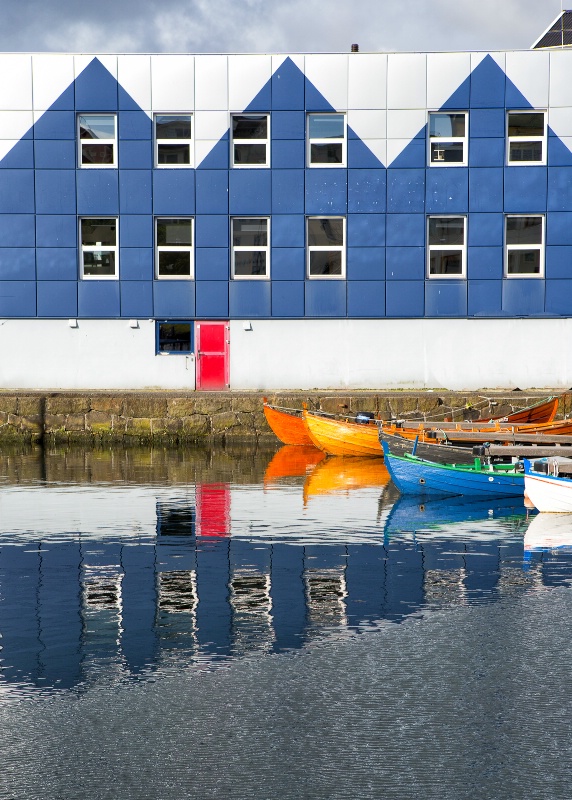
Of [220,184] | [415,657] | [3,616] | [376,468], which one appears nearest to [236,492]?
[376,468]

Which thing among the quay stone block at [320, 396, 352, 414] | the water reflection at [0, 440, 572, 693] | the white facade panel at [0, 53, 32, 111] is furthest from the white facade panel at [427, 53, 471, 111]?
the water reflection at [0, 440, 572, 693]

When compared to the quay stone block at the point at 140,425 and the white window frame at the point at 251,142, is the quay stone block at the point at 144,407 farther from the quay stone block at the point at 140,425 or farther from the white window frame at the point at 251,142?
the white window frame at the point at 251,142

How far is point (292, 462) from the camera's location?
1139 inches

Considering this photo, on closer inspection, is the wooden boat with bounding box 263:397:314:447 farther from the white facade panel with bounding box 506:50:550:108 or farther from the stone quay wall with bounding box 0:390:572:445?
the white facade panel with bounding box 506:50:550:108

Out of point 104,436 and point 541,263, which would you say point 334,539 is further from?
point 541,263

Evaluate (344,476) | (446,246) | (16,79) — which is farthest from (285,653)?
(16,79)

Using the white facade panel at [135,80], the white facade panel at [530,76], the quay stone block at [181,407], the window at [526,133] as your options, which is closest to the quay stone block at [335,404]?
the quay stone block at [181,407]

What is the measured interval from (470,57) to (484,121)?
2.00m

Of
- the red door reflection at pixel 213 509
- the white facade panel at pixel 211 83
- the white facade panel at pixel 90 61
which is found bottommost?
the red door reflection at pixel 213 509

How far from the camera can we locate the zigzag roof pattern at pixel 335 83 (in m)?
35.7

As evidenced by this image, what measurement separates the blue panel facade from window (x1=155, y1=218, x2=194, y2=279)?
0.28 metres

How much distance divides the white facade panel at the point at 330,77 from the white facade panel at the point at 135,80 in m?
5.00

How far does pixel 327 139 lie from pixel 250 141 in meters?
2.41

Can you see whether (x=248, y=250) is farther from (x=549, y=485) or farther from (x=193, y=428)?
(x=549, y=485)
